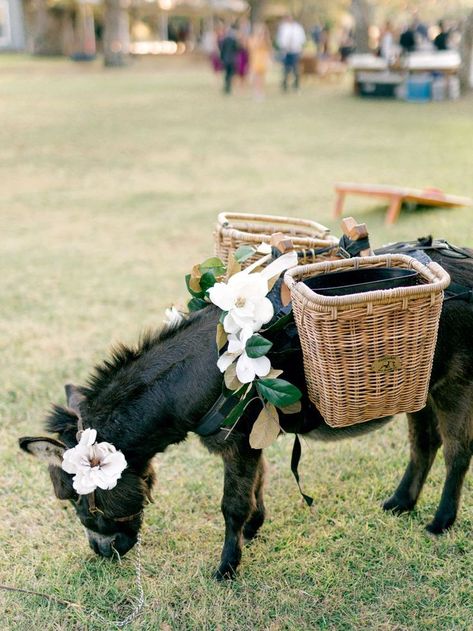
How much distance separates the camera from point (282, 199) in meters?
10.8

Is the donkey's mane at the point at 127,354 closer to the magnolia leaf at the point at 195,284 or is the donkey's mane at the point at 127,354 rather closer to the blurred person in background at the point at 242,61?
the magnolia leaf at the point at 195,284

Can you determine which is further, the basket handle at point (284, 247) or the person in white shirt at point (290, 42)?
the person in white shirt at point (290, 42)

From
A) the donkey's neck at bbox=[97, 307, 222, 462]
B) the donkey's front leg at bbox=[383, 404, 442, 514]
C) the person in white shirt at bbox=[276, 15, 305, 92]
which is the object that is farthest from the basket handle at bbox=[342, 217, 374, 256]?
the person in white shirt at bbox=[276, 15, 305, 92]

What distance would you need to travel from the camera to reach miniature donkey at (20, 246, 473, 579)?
2.99 m

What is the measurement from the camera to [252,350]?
2.66 meters

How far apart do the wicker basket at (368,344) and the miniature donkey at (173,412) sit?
0.93ft

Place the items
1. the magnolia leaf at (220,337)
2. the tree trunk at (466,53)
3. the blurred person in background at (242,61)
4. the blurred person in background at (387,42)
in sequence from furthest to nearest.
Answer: the blurred person in background at (387,42), the blurred person in background at (242,61), the tree trunk at (466,53), the magnolia leaf at (220,337)

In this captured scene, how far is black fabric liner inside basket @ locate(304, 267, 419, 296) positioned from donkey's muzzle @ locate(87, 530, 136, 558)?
1493 mm

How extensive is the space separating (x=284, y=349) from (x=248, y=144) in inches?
524

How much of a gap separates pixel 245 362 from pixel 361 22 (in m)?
26.6

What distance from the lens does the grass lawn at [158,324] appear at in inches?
126

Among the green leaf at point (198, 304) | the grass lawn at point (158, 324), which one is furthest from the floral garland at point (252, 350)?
the grass lawn at point (158, 324)

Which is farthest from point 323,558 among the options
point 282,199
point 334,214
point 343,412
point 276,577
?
point 282,199

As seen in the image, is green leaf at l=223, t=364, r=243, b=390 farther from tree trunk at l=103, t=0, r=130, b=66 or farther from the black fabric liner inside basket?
tree trunk at l=103, t=0, r=130, b=66
